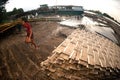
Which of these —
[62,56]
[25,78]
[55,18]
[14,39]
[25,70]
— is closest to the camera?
[62,56]

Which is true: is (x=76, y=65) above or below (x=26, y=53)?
above

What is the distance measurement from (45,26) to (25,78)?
1572 cm

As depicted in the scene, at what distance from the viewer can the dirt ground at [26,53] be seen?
1357cm

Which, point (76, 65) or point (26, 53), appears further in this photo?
point (26, 53)

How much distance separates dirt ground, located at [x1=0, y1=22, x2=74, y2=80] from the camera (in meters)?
13.6

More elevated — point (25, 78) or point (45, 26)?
point (45, 26)

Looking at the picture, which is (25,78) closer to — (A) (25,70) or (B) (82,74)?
(A) (25,70)

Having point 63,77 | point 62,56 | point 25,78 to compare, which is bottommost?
point 25,78

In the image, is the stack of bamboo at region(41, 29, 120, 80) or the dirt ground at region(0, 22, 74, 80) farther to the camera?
the dirt ground at region(0, 22, 74, 80)

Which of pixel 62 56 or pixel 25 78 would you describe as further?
pixel 25 78

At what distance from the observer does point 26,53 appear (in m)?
17.4

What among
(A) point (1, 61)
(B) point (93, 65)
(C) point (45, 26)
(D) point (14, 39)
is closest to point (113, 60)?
(B) point (93, 65)

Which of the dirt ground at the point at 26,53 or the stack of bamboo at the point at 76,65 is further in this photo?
the dirt ground at the point at 26,53

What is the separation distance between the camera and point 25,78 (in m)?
13.1
